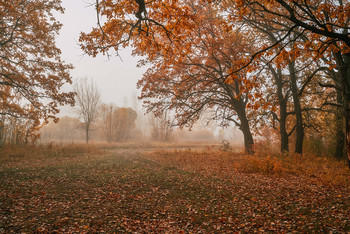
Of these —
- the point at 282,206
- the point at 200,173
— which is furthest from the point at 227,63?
the point at 282,206

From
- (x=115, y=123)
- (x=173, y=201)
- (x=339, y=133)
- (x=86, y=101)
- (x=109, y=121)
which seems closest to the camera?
(x=173, y=201)

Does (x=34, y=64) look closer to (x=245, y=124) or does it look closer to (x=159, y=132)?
(x=245, y=124)

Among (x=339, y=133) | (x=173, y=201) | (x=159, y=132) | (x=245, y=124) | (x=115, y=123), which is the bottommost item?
(x=173, y=201)

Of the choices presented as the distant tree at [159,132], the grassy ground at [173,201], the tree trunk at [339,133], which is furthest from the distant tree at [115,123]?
the tree trunk at [339,133]

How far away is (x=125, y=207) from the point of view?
5262mm

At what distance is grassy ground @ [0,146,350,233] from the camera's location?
4324 millimetres

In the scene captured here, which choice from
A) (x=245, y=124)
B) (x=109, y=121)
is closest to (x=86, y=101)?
(x=109, y=121)

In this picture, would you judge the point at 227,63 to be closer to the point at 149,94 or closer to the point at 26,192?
the point at 149,94

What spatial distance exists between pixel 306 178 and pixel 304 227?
4.72m

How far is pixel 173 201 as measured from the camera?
5.75 metres

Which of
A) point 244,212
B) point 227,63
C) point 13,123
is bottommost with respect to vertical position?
point 244,212

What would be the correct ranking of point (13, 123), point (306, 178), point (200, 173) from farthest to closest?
point (13, 123) → point (200, 173) → point (306, 178)

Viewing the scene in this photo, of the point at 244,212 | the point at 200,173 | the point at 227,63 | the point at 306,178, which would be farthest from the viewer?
the point at 227,63

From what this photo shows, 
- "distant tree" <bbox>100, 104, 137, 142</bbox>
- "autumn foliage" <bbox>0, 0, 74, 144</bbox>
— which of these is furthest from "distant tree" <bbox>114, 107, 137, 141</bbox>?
"autumn foliage" <bbox>0, 0, 74, 144</bbox>
